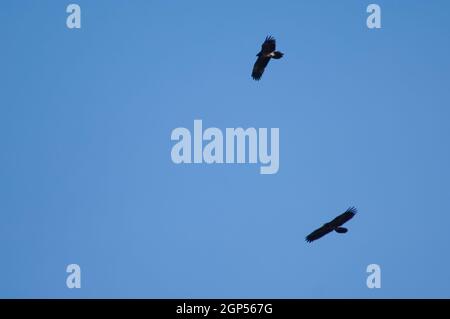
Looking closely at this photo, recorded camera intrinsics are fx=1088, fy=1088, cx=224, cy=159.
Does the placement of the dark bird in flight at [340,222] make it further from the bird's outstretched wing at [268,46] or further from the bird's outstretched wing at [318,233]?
the bird's outstretched wing at [268,46]

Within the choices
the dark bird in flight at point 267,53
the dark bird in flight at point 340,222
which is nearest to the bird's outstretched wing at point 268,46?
the dark bird in flight at point 267,53

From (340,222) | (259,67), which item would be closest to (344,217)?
(340,222)

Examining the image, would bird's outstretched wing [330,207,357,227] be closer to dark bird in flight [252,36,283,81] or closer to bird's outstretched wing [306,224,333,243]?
bird's outstretched wing [306,224,333,243]

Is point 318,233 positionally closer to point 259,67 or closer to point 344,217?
point 344,217
